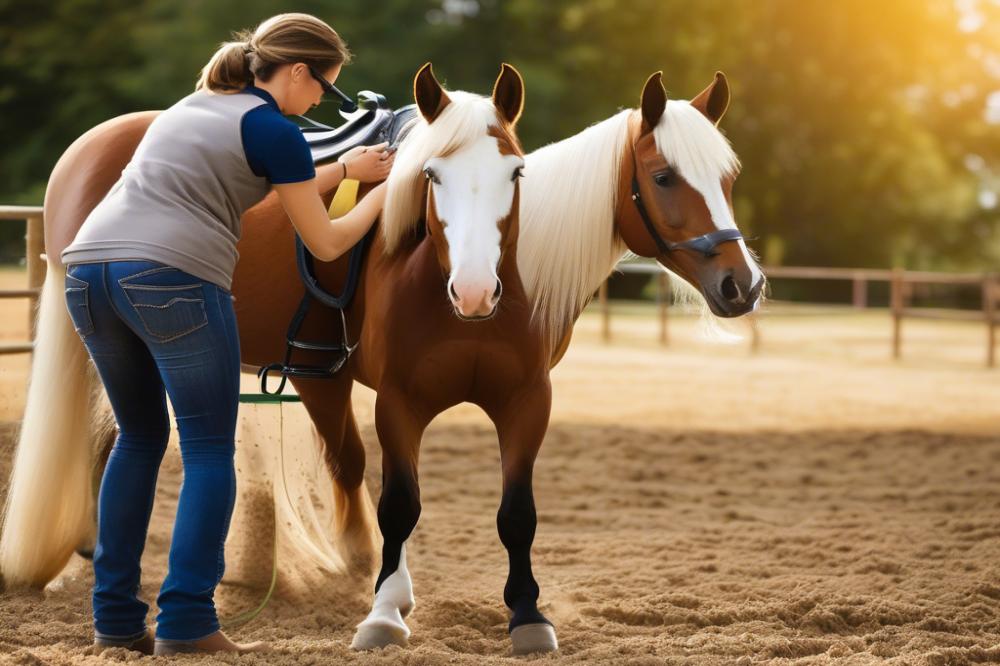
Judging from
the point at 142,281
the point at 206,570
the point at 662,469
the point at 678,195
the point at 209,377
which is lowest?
the point at 662,469

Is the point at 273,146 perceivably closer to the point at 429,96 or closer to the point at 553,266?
the point at 429,96

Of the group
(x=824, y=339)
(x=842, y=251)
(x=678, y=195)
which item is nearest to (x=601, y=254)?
(x=678, y=195)

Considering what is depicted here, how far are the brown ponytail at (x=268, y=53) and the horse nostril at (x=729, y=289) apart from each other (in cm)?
113

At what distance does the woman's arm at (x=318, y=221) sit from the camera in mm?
2590

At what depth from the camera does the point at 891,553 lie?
432cm

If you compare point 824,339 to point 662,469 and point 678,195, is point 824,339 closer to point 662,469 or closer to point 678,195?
point 662,469

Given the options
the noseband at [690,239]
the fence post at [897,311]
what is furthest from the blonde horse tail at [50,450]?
the fence post at [897,311]

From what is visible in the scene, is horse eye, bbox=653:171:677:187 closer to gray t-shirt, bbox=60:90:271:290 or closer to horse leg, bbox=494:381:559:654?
horse leg, bbox=494:381:559:654

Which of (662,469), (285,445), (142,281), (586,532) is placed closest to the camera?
(142,281)

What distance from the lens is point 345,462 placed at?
12.8ft

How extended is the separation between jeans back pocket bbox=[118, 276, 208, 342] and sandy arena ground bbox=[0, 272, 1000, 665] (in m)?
0.76

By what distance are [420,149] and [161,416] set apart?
910 mm

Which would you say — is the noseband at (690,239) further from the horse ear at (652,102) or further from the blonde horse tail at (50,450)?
the blonde horse tail at (50,450)

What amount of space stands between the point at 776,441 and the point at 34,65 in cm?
2562
